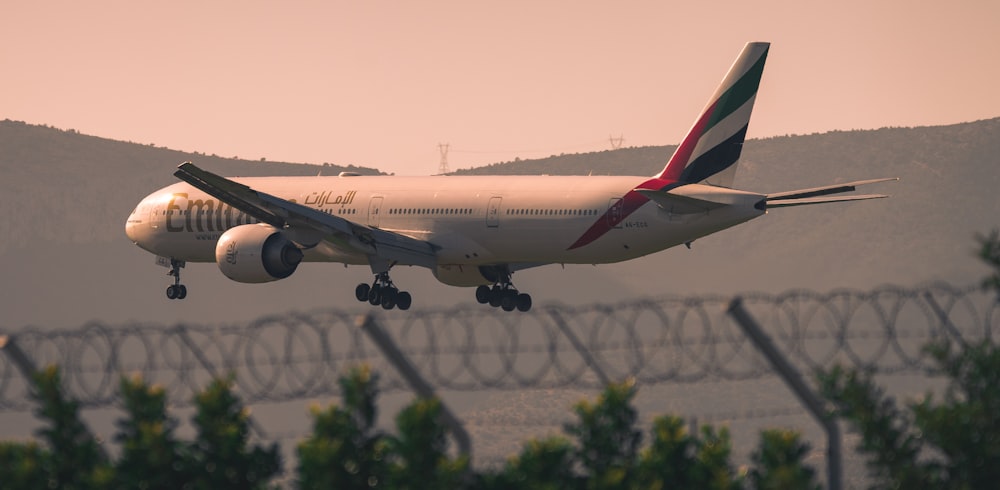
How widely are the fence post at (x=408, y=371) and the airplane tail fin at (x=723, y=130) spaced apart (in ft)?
120

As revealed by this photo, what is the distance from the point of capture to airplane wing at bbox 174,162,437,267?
5188 centimetres

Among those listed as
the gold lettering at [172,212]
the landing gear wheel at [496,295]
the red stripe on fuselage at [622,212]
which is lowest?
the landing gear wheel at [496,295]

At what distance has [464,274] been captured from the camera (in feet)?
193

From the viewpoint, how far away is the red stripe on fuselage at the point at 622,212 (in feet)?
170

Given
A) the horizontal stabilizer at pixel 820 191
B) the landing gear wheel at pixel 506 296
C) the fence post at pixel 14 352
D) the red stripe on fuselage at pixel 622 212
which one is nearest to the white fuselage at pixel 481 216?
the red stripe on fuselage at pixel 622 212

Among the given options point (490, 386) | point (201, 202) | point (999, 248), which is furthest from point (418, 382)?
Result: point (201, 202)

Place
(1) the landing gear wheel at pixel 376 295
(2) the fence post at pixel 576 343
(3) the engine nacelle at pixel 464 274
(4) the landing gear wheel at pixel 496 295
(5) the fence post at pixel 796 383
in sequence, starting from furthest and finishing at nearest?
(4) the landing gear wheel at pixel 496 295, (3) the engine nacelle at pixel 464 274, (1) the landing gear wheel at pixel 376 295, (2) the fence post at pixel 576 343, (5) the fence post at pixel 796 383

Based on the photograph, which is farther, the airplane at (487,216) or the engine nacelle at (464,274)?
the engine nacelle at (464,274)

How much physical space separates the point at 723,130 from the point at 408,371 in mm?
38115

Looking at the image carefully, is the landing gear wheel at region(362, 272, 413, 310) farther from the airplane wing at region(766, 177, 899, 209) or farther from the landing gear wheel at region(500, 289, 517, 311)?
the airplane wing at region(766, 177, 899, 209)

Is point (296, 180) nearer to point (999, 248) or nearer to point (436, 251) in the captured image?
point (436, 251)

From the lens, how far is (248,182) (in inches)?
2443

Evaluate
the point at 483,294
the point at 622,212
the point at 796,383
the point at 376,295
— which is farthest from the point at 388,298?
the point at 796,383

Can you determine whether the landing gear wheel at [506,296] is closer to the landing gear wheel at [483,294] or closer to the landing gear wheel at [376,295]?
the landing gear wheel at [483,294]
